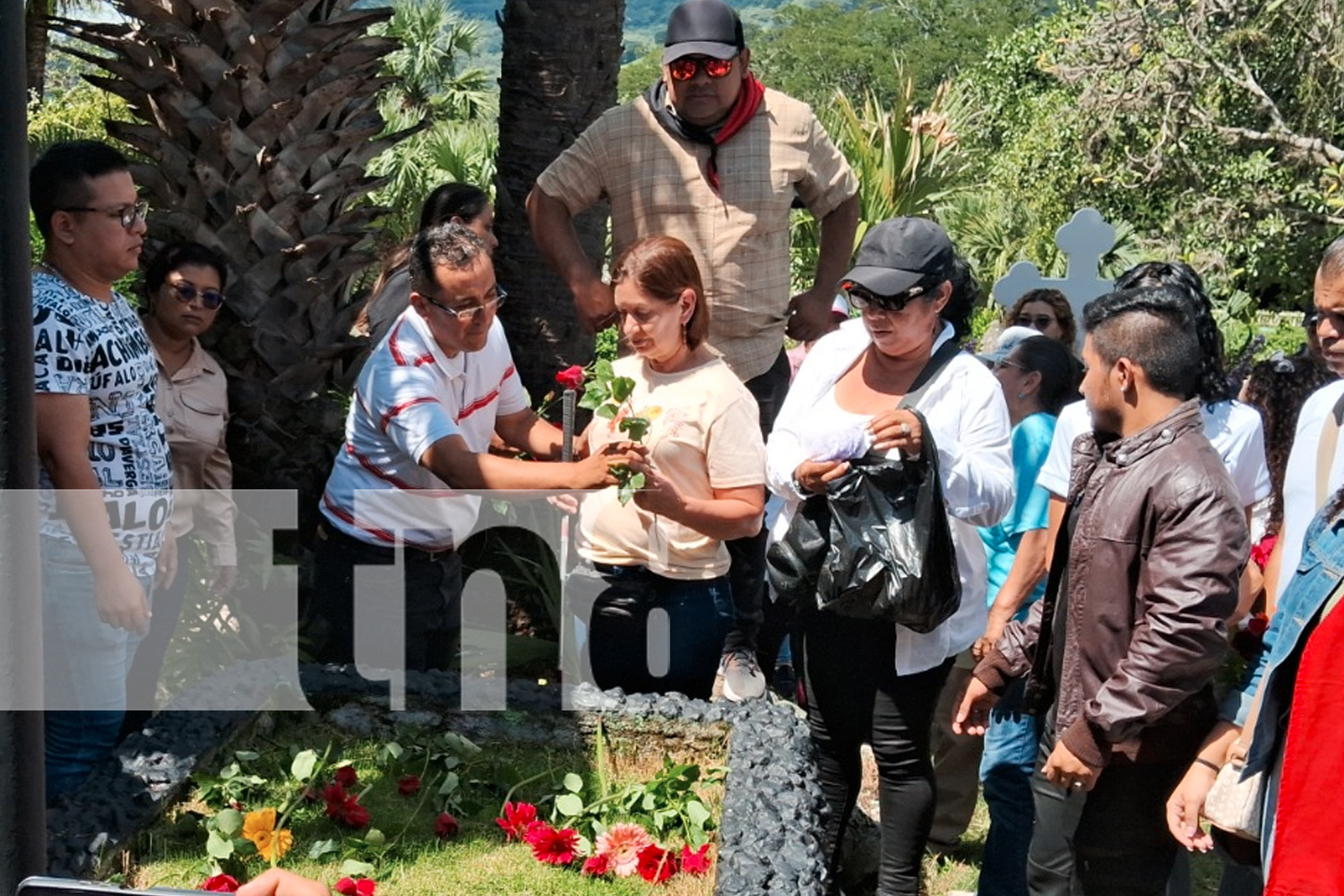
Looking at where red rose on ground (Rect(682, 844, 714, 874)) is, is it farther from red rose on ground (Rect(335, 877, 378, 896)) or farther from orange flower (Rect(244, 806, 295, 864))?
orange flower (Rect(244, 806, 295, 864))

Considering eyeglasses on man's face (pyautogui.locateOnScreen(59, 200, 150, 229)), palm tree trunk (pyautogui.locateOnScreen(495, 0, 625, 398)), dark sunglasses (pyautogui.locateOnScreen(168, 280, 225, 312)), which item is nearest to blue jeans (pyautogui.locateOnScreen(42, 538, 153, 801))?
eyeglasses on man's face (pyautogui.locateOnScreen(59, 200, 150, 229))

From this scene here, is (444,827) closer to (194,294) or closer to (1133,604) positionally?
(194,294)

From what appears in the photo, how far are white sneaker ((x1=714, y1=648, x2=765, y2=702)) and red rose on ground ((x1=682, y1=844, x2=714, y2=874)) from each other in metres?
0.85

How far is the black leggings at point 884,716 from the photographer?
147 inches

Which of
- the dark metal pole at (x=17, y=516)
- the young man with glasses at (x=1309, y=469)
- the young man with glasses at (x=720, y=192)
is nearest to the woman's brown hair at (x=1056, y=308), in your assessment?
the young man with glasses at (x=720, y=192)

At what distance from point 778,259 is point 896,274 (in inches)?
53.7

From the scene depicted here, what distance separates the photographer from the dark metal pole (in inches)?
77.9

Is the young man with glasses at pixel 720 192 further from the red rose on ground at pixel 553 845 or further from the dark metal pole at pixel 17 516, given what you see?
the dark metal pole at pixel 17 516

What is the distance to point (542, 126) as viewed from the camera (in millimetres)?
6297

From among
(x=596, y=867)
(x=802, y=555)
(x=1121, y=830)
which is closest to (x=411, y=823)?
(x=596, y=867)

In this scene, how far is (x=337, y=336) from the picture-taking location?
5371 millimetres

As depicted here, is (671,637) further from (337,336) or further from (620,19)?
(620,19)

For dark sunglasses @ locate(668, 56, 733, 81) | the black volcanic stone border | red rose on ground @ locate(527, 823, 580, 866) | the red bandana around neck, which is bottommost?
red rose on ground @ locate(527, 823, 580, 866)

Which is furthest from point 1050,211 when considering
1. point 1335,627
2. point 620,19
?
point 1335,627
